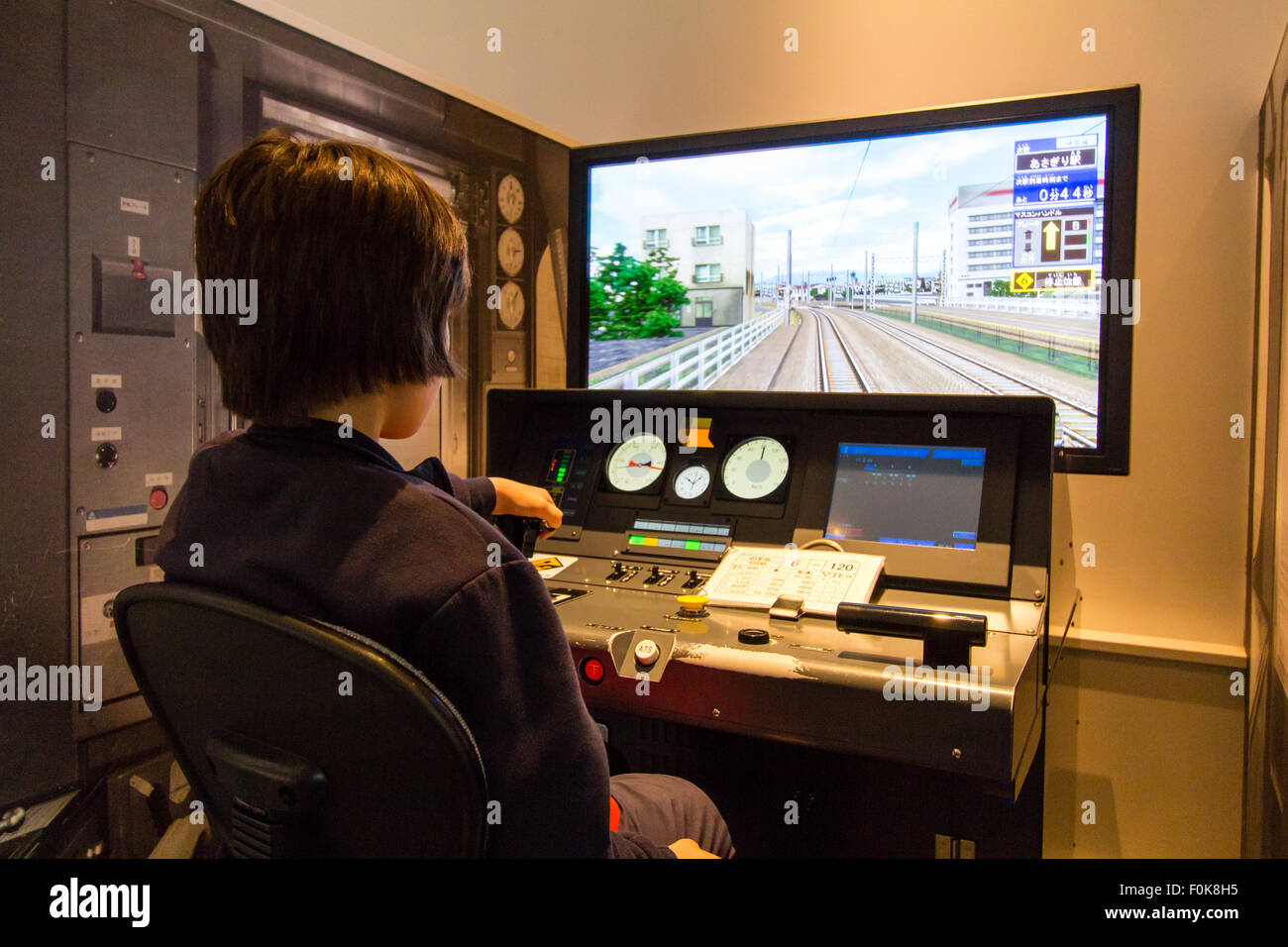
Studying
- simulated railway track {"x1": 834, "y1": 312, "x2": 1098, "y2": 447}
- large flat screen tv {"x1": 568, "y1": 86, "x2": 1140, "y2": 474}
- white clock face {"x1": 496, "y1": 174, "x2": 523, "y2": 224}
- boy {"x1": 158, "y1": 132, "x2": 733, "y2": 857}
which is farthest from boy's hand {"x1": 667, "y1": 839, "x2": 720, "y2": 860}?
white clock face {"x1": 496, "y1": 174, "x2": 523, "y2": 224}

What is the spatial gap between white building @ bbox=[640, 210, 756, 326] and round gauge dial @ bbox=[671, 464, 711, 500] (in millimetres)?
498

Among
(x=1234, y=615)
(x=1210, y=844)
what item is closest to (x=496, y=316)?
(x=1234, y=615)

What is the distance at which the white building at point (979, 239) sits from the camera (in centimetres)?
187

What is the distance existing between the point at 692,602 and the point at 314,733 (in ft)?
2.62

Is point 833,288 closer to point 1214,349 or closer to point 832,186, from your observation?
point 832,186

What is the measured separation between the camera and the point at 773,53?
2.59m

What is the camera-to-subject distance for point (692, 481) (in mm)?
1852

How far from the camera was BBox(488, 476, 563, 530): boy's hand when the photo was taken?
1.61m

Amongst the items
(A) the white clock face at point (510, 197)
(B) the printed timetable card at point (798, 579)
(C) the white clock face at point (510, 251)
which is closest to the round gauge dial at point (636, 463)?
(B) the printed timetable card at point (798, 579)

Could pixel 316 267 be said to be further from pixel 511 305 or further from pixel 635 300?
pixel 511 305

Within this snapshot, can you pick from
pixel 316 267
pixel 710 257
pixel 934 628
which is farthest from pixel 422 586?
pixel 710 257

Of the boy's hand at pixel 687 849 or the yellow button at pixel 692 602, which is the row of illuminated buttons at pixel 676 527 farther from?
the boy's hand at pixel 687 849

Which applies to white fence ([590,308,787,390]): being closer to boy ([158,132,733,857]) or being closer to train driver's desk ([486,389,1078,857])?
train driver's desk ([486,389,1078,857])

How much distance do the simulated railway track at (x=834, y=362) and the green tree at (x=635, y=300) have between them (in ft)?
1.25
